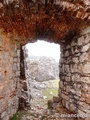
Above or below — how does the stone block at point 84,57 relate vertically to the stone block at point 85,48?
below

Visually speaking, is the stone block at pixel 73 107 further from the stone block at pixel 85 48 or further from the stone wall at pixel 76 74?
the stone block at pixel 85 48

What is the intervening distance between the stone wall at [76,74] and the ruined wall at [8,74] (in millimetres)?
1189

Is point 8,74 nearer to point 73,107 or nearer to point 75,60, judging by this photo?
point 75,60

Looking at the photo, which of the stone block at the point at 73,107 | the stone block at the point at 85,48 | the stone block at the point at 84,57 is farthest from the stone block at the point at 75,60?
the stone block at the point at 73,107

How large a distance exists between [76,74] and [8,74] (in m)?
1.37

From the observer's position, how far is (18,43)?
3.39m

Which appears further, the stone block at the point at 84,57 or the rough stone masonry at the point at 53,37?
the stone block at the point at 84,57

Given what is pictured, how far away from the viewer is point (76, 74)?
297 centimetres

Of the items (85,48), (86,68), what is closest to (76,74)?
(86,68)

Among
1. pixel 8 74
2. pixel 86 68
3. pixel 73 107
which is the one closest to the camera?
pixel 86 68

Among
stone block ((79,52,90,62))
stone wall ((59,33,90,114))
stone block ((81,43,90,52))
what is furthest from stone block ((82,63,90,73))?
stone block ((81,43,90,52))

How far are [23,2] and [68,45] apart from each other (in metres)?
1.75

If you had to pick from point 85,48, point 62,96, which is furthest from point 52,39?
point 62,96

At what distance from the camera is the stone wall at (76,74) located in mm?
2576
